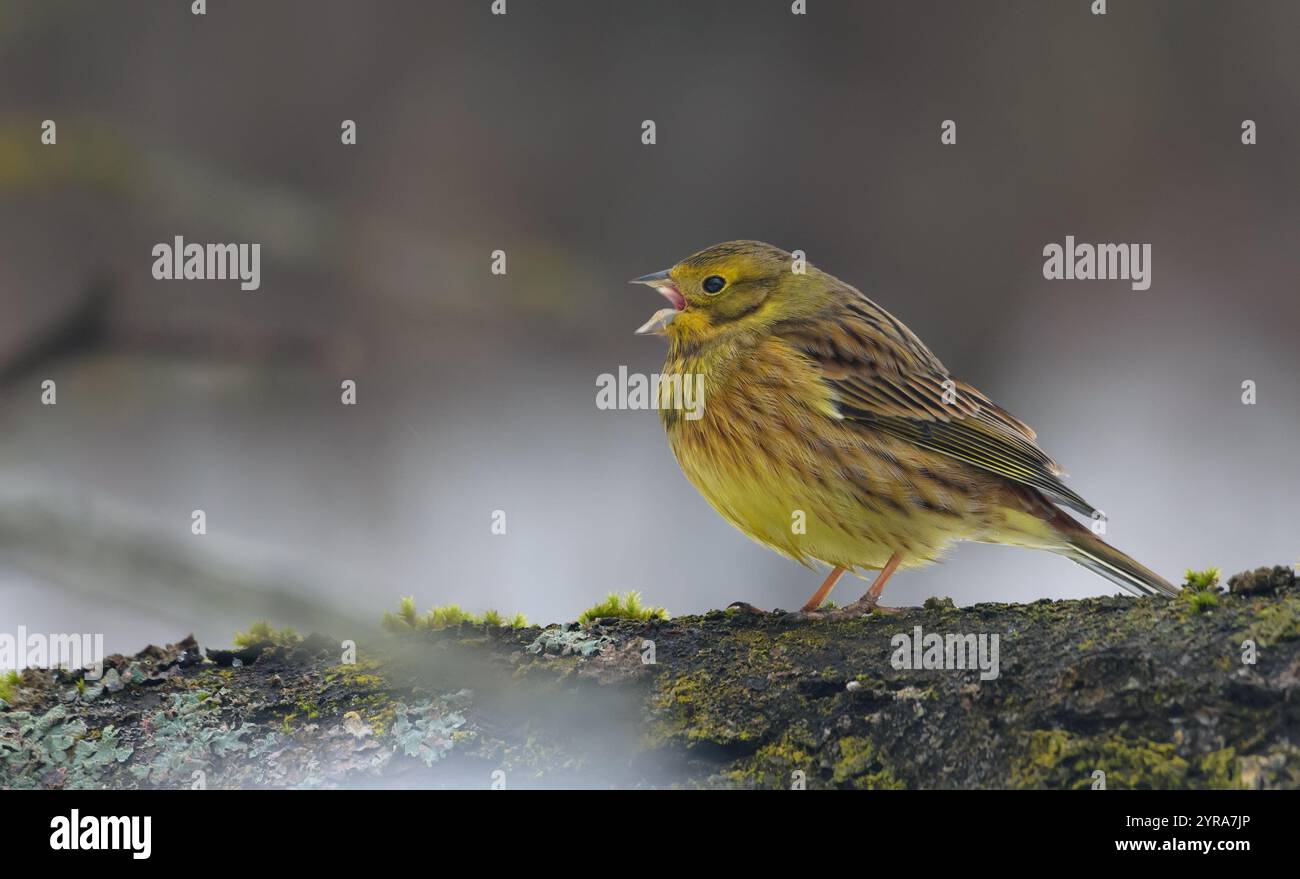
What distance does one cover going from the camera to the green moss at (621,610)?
9.58 ft

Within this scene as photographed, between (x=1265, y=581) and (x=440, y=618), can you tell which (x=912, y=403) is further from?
(x=440, y=618)

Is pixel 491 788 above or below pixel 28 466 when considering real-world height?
below

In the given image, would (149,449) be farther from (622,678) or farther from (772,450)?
(622,678)

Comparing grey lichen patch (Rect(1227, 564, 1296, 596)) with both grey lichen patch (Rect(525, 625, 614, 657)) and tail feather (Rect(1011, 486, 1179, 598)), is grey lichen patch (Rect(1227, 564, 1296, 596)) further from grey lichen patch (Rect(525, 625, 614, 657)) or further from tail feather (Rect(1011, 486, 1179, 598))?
grey lichen patch (Rect(525, 625, 614, 657))

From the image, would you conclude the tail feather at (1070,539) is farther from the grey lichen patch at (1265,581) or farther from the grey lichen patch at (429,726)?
the grey lichen patch at (429,726)

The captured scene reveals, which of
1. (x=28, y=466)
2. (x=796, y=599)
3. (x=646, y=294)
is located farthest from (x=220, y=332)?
(x=796, y=599)

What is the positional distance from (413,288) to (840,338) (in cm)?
210

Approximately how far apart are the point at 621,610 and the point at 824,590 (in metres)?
1.02

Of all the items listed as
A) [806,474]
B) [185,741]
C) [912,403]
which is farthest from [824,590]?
[185,741]

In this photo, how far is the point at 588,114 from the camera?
227 inches

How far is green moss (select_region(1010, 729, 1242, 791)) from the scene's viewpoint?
2.16 metres

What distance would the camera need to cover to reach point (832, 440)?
3664 millimetres

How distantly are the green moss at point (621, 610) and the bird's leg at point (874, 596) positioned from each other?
53 cm

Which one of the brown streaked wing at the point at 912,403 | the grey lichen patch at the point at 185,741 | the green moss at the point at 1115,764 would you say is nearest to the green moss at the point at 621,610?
the grey lichen patch at the point at 185,741
